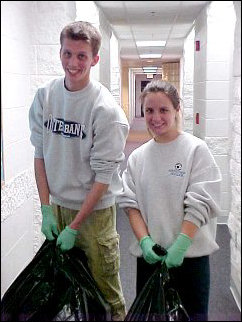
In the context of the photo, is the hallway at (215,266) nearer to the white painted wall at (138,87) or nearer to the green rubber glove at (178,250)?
the white painted wall at (138,87)

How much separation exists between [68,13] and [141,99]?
0.36 m

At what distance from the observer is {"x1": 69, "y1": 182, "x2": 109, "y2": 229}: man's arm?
1474mm

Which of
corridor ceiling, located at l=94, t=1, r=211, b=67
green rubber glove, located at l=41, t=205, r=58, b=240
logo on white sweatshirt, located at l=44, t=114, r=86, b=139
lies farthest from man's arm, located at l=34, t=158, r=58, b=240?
corridor ceiling, located at l=94, t=1, r=211, b=67

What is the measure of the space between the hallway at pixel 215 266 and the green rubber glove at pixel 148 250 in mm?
189

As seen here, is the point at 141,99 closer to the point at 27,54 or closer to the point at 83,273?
the point at 27,54

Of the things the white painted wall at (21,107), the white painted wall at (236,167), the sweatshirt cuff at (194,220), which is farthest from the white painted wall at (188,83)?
the white painted wall at (21,107)

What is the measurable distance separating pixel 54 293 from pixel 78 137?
503mm

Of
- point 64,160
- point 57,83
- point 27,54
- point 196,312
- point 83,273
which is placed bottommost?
point 196,312

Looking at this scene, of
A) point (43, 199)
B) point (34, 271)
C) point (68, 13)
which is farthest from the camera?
point (43, 199)

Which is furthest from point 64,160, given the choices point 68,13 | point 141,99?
point 68,13

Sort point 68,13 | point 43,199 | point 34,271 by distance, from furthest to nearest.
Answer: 1. point 43,199
2. point 34,271
3. point 68,13

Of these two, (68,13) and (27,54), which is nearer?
(68,13)

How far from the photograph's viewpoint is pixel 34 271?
148cm

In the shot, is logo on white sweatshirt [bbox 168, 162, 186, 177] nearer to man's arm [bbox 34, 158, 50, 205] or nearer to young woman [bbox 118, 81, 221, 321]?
young woman [bbox 118, 81, 221, 321]
